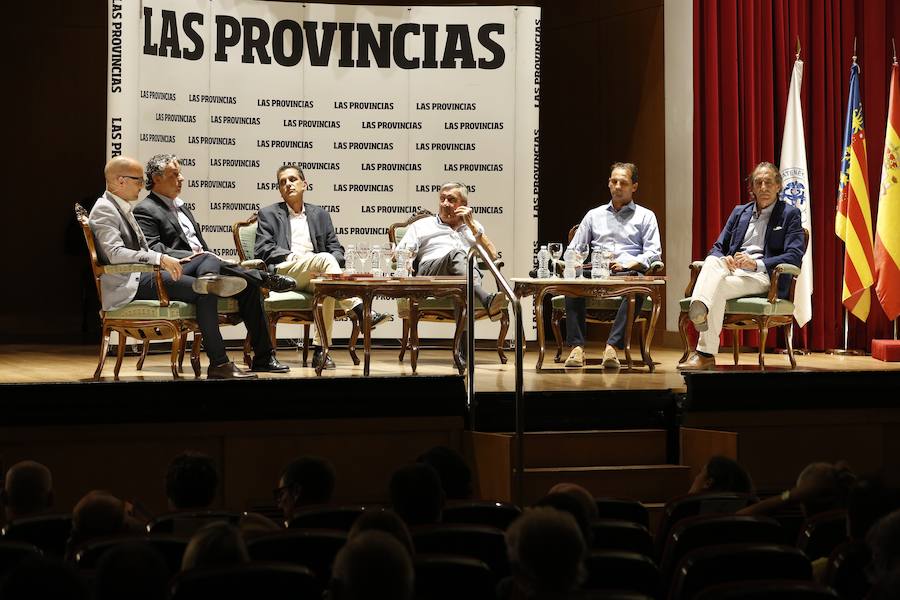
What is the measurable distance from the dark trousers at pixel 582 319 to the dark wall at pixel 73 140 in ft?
8.74

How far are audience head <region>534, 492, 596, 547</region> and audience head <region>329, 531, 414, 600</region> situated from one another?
0.63 metres

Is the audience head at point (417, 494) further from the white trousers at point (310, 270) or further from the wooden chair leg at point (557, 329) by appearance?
the wooden chair leg at point (557, 329)

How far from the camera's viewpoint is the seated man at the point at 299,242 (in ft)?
20.2

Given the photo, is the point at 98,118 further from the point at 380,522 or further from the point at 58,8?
the point at 380,522

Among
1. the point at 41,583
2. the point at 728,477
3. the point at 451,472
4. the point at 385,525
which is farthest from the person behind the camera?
the point at 728,477

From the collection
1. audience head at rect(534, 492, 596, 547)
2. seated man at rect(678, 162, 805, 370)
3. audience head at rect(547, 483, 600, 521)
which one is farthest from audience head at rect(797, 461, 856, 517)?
seated man at rect(678, 162, 805, 370)

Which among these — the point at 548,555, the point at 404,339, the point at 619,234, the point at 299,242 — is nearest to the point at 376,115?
the point at 299,242

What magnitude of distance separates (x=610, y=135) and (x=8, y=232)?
4.84 meters

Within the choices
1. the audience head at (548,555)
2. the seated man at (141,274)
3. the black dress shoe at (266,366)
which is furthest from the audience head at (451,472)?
the black dress shoe at (266,366)

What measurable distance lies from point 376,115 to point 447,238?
1726mm

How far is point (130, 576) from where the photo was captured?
1.80 meters

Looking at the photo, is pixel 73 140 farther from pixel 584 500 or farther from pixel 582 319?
pixel 584 500

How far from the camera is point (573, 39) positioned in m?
9.11

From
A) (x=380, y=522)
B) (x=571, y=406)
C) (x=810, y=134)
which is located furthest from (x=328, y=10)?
(x=380, y=522)
